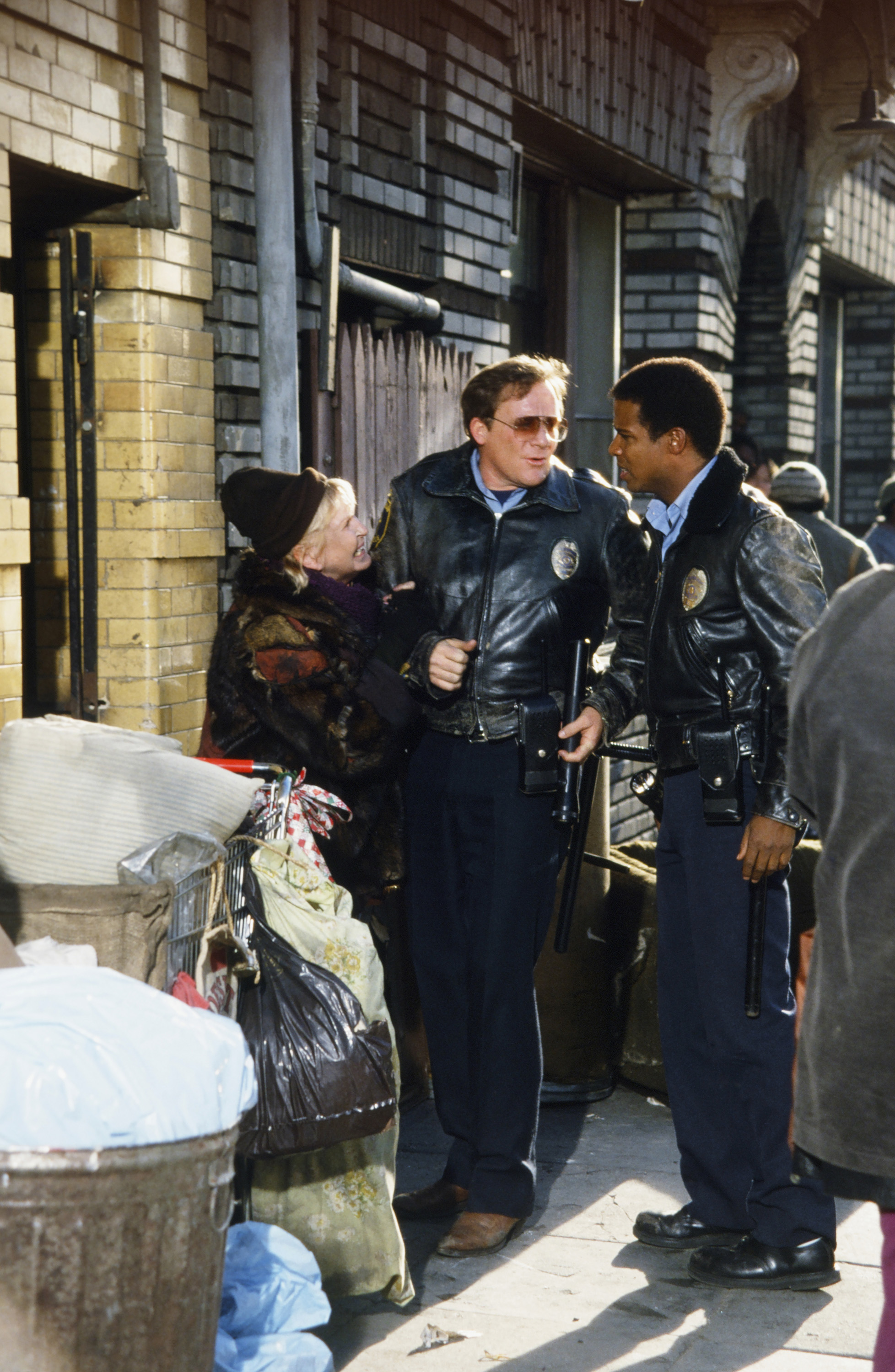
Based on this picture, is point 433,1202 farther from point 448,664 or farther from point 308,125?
point 308,125

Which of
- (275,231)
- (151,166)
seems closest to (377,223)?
(275,231)

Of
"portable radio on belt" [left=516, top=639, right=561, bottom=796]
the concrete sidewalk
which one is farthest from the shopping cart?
the concrete sidewalk

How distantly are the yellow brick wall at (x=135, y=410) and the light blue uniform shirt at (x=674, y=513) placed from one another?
1.76 m

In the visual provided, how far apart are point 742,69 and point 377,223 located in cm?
456

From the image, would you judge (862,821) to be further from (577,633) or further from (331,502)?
(331,502)

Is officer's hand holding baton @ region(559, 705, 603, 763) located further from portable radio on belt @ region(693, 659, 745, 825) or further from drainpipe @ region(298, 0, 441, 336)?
drainpipe @ region(298, 0, 441, 336)

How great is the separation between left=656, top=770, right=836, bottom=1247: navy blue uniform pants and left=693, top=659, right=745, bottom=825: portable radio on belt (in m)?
0.05

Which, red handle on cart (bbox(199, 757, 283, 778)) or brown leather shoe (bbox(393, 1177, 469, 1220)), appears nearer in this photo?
red handle on cart (bbox(199, 757, 283, 778))

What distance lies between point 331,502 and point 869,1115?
2208 millimetres

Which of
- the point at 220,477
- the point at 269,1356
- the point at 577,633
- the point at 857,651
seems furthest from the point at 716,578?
the point at 220,477

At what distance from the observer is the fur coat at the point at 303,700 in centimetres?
363

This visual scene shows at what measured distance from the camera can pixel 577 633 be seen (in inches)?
153

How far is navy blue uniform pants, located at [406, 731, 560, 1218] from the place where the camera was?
12.3 ft

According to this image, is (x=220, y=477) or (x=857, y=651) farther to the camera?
(x=220, y=477)
